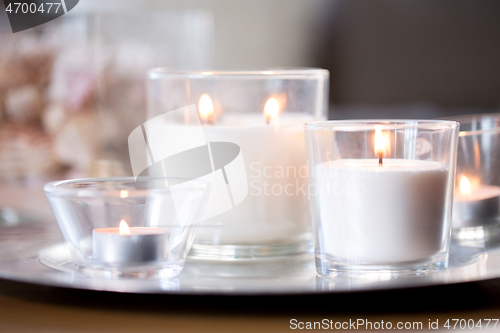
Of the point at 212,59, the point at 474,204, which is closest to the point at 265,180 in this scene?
the point at 474,204

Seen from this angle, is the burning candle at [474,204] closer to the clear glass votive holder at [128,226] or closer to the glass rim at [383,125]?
the glass rim at [383,125]

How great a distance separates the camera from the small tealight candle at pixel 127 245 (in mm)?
450

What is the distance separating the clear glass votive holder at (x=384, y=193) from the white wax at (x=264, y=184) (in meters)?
0.07

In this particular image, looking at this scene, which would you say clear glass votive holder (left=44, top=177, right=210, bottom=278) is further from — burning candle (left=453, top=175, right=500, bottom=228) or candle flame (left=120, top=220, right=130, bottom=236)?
burning candle (left=453, top=175, right=500, bottom=228)

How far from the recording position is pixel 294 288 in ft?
1.30

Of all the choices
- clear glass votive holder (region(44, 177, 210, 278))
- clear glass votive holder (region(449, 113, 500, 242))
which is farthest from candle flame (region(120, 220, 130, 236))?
clear glass votive holder (region(449, 113, 500, 242))

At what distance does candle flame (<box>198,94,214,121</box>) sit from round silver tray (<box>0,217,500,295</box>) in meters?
0.13

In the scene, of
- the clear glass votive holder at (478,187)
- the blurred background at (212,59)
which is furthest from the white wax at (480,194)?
the blurred background at (212,59)

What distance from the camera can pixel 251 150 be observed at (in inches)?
20.9

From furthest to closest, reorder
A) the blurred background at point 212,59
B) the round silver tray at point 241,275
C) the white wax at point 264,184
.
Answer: the blurred background at point 212,59 → the white wax at point 264,184 → the round silver tray at point 241,275

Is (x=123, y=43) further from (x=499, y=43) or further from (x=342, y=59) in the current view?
(x=499, y=43)

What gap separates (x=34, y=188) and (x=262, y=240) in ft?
1.59

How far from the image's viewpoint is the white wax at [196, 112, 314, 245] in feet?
1.74

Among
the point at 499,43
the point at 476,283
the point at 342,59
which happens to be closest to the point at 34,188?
the point at 476,283
